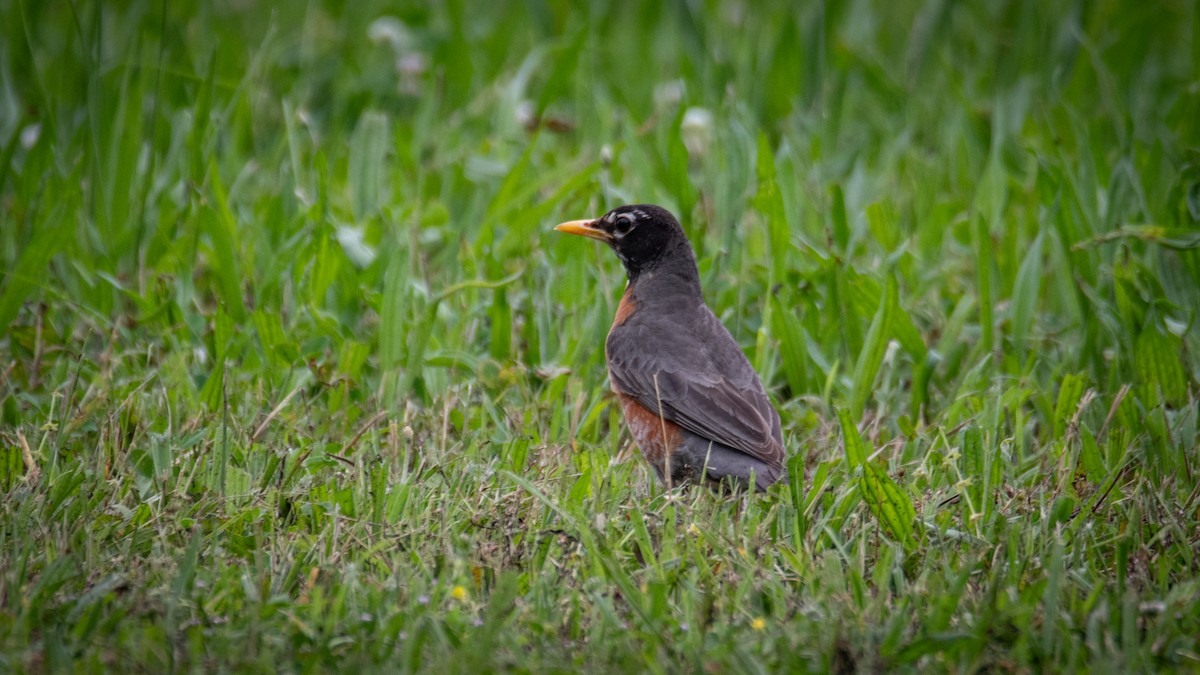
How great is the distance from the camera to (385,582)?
355 cm

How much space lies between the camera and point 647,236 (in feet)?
18.5

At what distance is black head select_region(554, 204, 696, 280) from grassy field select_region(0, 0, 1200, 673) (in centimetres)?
36

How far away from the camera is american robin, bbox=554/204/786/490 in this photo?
4.74 m

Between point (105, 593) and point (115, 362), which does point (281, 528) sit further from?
point (115, 362)

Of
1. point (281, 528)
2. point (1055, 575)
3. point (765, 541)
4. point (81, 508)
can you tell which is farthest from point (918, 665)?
point (81, 508)

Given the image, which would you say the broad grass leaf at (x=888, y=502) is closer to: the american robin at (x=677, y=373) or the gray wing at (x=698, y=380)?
the american robin at (x=677, y=373)

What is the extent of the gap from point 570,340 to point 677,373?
78 centimetres

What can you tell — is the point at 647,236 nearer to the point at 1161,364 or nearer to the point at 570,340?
the point at 570,340

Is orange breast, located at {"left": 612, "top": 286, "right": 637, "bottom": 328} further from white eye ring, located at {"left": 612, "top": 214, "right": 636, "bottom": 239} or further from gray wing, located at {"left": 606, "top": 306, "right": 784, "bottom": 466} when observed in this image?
white eye ring, located at {"left": 612, "top": 214, "right": 636, "bottom": 239}

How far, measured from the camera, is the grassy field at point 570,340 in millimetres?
3381

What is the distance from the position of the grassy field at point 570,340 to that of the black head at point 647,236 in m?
0.36

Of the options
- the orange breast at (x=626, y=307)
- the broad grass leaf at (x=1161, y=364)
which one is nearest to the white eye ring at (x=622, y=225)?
the orange breast at (x=626, y=307)

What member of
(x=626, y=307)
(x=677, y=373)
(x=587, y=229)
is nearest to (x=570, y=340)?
(x=626, y=307)

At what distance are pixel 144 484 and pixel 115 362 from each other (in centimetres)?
108
